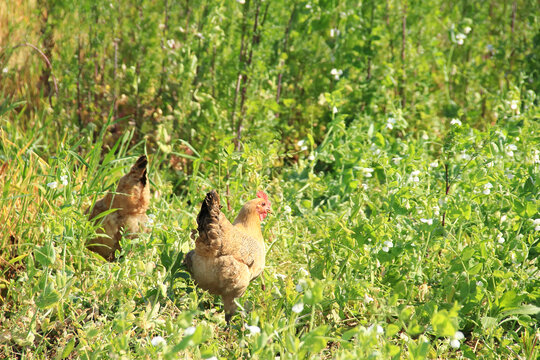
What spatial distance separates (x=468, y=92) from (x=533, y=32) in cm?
75

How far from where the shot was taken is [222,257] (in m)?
2.78

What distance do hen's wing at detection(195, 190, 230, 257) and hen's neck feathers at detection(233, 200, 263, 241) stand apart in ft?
1.01

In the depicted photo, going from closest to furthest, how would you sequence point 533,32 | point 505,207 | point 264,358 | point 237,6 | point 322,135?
point 264,358
point 505,207
point 237,6
point 322,135
point 533,32

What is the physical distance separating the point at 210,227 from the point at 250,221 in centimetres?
41

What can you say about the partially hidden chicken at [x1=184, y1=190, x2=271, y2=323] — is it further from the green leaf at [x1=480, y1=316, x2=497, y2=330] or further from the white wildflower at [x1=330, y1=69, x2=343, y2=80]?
the white wildflower at [x1=330, y1=69, x2=343, y2=80]

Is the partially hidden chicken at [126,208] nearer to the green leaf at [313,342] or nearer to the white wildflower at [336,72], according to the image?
the green leaf at [313,342]

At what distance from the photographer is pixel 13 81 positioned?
499 cm

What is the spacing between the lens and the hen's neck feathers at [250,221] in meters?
3.06

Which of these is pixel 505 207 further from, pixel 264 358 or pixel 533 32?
pixel 533 32

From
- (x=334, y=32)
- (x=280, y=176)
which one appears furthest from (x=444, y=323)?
(x=334, y=32)

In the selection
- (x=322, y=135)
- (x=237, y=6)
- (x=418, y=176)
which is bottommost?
(x=322, y=135)

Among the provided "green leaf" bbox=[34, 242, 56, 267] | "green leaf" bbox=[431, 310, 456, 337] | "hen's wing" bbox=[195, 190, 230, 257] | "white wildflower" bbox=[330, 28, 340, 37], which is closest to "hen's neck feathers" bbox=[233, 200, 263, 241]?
"hen's wing" bbox=[195, 190, 230, 257]

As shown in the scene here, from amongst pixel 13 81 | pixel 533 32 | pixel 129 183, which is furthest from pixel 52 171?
pixel 533 32

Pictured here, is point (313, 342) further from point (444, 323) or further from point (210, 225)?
point (210, 225)
